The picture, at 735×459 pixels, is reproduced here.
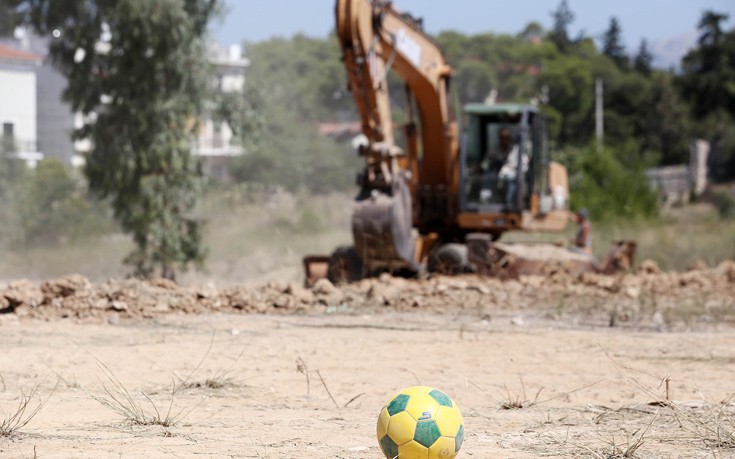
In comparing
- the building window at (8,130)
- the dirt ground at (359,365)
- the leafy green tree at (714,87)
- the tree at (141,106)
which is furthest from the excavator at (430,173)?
the leafy green tree at (714,87)

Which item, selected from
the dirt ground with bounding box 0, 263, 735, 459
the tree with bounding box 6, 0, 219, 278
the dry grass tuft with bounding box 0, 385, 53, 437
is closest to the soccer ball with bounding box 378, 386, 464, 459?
the dirt ground with bounding box 0, 263, 735, 459

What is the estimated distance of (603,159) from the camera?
4016cm

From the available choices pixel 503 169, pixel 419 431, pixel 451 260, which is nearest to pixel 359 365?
pixel 419 431

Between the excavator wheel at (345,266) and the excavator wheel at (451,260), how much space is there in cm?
126

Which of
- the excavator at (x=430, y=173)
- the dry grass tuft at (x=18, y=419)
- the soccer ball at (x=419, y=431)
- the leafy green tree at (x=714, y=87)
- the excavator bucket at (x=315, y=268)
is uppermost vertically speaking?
the leafy green tree at (x=714, y=87)

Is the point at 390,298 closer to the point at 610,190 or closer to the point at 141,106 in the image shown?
the point at 141,106

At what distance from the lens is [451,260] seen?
18312mm

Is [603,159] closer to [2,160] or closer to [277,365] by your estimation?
[2,160]

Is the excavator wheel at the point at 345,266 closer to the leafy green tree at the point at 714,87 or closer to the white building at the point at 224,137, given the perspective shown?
the white building at the point at 224,137

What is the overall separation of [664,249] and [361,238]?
11.9 metres

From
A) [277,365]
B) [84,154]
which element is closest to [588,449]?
[277,365]

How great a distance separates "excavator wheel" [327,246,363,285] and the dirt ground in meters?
1.56

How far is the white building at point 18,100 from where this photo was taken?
108 feet

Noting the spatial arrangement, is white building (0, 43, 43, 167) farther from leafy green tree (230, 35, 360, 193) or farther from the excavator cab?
the excavator cab
